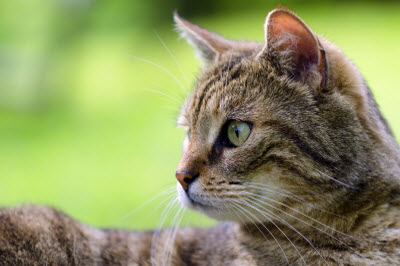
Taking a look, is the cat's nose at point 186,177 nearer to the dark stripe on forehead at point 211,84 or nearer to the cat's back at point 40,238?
the dark stripe on forehead at point 211,84

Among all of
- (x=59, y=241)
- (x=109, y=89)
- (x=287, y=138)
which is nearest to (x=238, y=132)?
(x=287, y=138)

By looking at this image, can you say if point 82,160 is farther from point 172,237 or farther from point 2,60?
point 2,60

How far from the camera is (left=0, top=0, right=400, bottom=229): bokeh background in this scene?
5359 millimetres

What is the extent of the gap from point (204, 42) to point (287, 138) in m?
0.97

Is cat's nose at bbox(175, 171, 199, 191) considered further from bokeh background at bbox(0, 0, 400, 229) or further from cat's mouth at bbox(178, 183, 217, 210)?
bokeh background at bbox(0, 0, 400, 229)

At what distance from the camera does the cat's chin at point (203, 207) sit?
95.0 inches

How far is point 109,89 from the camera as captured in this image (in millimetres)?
10961

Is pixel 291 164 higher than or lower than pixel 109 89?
higher

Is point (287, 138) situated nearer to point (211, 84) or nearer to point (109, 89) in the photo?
point (211, 84)

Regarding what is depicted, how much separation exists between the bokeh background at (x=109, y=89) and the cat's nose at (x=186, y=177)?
83cm

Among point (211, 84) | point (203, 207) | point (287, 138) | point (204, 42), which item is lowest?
point (203, 207)

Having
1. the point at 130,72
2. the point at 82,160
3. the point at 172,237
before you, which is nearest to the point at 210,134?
the point at 172,237

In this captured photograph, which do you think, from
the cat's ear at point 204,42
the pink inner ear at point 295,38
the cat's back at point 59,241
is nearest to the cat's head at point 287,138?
the pink inner ear at point 295,38

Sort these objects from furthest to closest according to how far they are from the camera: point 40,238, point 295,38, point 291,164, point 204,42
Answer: point 204,42 < point 40,238 < point 295,38 < point 291,164
